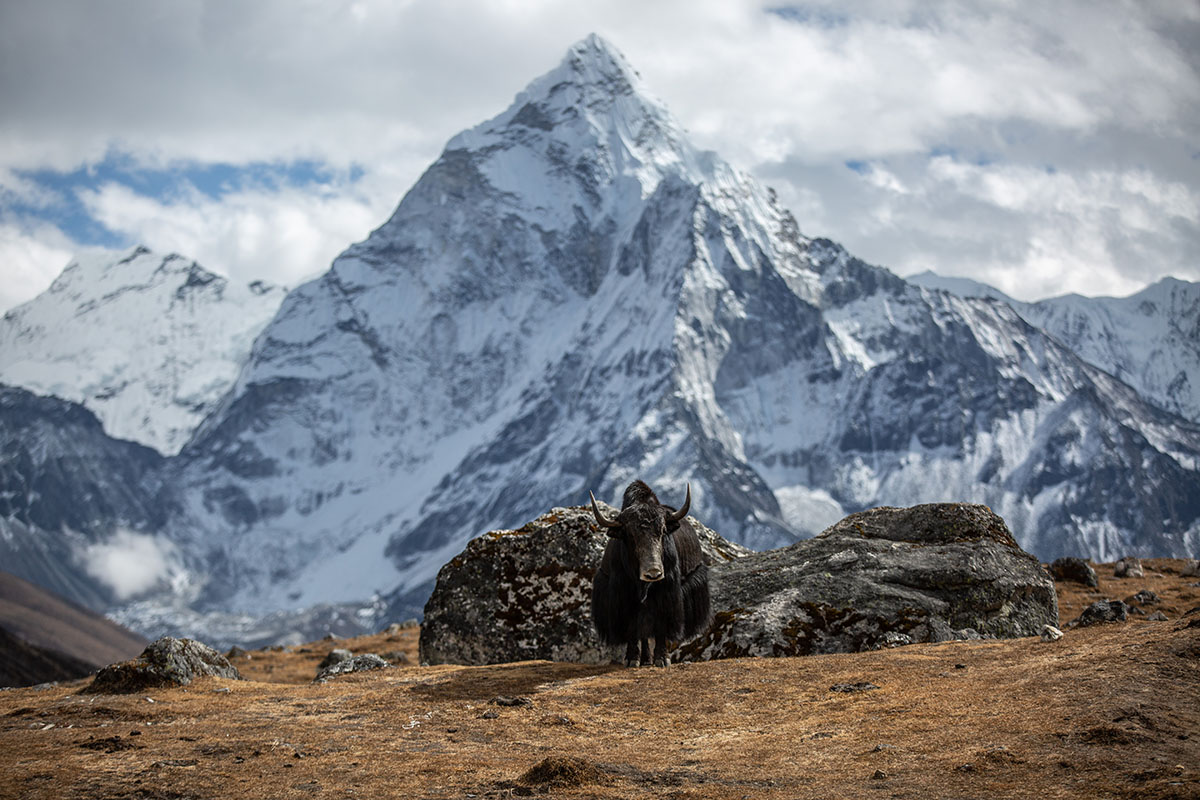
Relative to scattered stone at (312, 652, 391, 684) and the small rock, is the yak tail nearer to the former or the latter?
scattered stone at (312, 652, 391, 684)

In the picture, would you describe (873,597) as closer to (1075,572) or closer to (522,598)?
(522,598)

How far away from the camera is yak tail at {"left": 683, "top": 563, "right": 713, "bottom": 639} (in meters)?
21.9

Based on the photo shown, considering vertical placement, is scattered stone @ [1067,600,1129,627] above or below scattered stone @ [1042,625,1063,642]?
above

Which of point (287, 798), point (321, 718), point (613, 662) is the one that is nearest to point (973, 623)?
point (613, 662)

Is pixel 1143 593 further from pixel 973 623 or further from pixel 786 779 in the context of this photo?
pixel 786 779

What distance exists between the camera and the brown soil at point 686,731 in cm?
1279

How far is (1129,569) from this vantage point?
37531 mm

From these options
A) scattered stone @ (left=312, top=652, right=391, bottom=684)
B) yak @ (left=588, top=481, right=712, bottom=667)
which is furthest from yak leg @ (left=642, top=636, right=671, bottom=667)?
scattered stone @ (left=312, top=652, right=391, bottom=684)

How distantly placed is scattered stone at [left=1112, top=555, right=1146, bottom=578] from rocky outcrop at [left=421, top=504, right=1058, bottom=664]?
13.3m

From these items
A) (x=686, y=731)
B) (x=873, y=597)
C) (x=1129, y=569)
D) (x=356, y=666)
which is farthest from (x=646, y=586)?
(x=1129, y=569)

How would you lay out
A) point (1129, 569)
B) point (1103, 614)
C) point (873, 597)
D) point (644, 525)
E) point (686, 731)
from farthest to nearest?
point (1129, 569) < point (873, 597) < point (644, 525) < point (1103, 614) < point (686, 731)

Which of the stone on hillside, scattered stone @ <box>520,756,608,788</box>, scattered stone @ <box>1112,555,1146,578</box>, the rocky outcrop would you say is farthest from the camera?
scattered stone @ <box>1112,555,1146,578</box>

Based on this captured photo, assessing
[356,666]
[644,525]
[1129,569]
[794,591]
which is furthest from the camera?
[1129,569]

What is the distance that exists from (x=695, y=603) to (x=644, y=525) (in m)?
2.07
